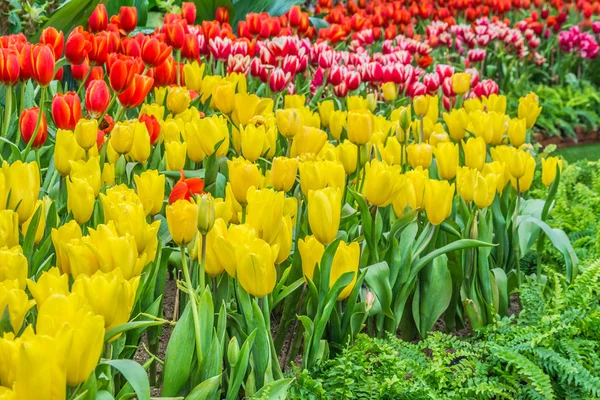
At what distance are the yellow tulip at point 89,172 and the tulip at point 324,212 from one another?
1.47 feet

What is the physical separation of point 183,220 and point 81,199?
0.32m

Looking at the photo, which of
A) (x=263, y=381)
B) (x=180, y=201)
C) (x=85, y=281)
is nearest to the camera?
(x=85, y=281)

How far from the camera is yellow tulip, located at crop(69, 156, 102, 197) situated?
5.49 ft

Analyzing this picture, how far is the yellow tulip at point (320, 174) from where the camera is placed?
1788 millimetres

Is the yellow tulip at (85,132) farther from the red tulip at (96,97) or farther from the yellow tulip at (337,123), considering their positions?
the yellow tulip at (337,123)

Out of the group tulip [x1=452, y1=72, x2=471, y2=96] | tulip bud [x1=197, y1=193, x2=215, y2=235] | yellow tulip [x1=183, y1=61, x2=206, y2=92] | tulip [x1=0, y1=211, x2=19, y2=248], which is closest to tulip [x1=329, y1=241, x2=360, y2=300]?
tulip bud [x1=197, y1=193, x2=215, y2=235]

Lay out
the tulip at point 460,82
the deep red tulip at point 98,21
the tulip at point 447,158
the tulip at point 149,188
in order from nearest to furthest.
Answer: the tulip at point 149,188
the tulip at point 447,158
the deep red tulip at point 98,21
the tulip at point 460,82

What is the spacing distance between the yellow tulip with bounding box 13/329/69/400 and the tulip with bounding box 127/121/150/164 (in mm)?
1056

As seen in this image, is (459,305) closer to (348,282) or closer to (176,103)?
(348,282)

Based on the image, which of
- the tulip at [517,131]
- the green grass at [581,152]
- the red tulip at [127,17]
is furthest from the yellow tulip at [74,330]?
the green grass at [581,152]

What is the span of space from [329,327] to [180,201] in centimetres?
59

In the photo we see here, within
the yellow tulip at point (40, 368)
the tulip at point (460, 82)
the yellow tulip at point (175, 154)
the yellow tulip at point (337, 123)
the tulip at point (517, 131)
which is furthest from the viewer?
the tulip at point (460, 82)

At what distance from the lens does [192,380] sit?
4.68ft

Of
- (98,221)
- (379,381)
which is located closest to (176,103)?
(98,221)
